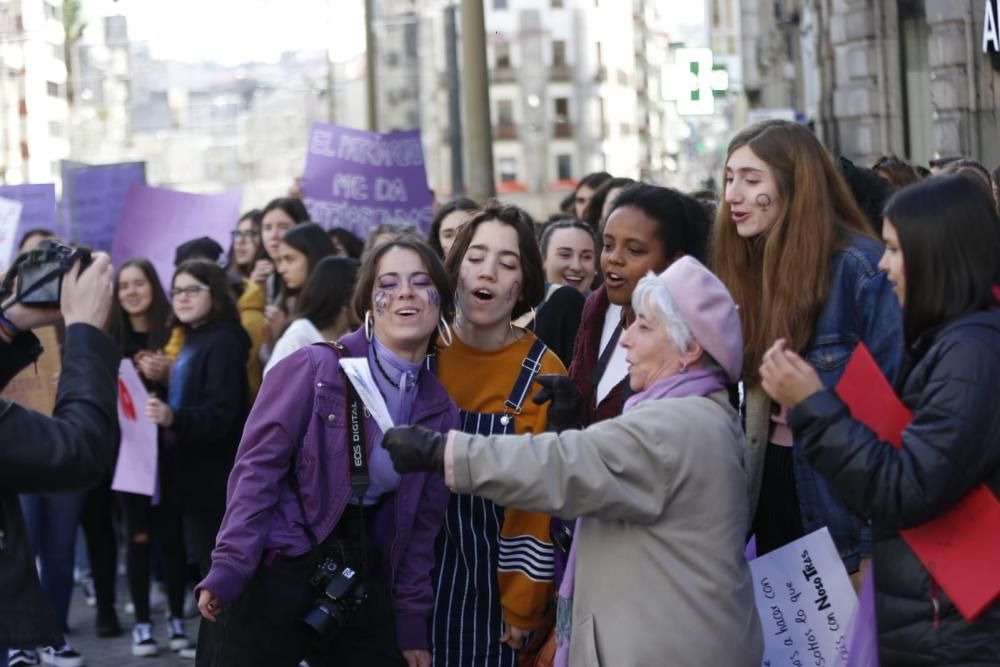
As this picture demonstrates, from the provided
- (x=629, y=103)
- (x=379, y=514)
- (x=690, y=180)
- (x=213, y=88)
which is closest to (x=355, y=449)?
(x=379, y=514)

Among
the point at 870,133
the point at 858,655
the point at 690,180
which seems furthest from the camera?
the point at 690,180

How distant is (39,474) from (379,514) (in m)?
1.47

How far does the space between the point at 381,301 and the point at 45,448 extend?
159 centimetres

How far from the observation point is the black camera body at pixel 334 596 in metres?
4.91

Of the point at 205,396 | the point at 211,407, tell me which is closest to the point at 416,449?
the point at 211,407

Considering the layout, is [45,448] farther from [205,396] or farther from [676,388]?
[205,396]

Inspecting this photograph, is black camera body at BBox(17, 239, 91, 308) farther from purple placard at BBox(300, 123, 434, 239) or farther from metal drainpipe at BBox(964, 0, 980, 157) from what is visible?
metal drainpipe at BBox(964, 0, 980, 157)

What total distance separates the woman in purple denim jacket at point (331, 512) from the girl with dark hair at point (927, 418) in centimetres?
140

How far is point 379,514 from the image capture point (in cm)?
516

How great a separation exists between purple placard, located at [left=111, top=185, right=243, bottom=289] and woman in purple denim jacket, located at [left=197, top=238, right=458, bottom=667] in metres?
7.50

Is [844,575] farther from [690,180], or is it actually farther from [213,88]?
[213,88]

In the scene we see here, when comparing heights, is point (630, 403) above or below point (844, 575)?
above

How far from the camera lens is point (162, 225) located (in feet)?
41.1

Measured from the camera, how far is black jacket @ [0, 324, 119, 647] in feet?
12.6
